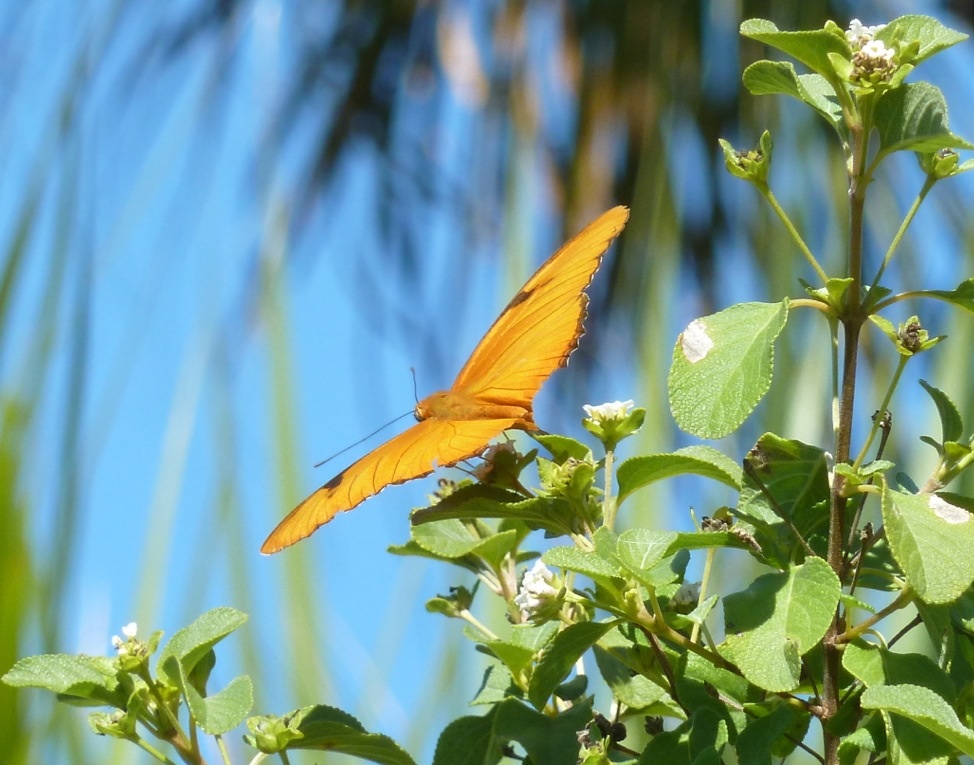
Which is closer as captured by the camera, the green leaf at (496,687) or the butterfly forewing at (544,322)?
the green leaf at (496,687)

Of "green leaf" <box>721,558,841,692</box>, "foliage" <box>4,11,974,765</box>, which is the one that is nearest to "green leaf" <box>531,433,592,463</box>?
"foliage" <box>4,11,974,765</box>

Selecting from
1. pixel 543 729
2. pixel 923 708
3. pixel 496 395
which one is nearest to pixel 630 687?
pixel 543 729

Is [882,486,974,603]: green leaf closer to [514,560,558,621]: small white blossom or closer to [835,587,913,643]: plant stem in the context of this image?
[835,587,913,643]: plant stem

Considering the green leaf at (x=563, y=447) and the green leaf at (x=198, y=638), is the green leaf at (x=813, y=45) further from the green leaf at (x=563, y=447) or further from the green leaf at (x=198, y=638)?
the green leaf at (x=198, y=638)

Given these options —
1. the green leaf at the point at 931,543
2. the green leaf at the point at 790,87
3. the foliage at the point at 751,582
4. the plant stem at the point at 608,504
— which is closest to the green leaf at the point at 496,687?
the foliage at the point at 751,582

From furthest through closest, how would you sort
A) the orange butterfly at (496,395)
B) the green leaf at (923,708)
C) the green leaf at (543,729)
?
the orange butterfly at (496,395) < the green leaf at (543,729) < the green leaf at (923,708)

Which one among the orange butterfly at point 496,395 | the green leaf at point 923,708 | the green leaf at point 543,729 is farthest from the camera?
the orange butterfly at point 496,395

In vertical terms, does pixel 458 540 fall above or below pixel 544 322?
below

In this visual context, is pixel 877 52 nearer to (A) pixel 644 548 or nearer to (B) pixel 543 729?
(A) pixel 644 548

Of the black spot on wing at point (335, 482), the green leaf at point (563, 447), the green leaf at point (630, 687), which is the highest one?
the black spot on wing at point (335, 482)
